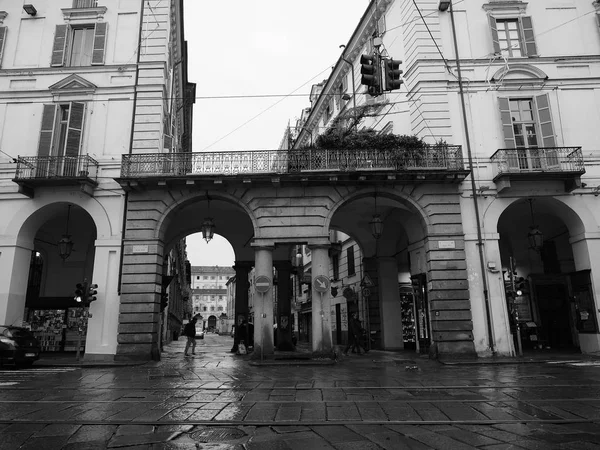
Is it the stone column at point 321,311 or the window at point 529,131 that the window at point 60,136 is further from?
the window at point 529,131

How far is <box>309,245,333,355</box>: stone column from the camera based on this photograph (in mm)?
15938

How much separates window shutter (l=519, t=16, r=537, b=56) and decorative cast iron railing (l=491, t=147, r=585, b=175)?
4.23m

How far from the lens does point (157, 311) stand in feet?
54.5

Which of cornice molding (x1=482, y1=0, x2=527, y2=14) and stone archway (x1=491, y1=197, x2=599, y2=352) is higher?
cornice molding (x1=482, y1=0, x2=527, y2=14)

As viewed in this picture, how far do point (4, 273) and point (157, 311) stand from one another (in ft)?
18.6

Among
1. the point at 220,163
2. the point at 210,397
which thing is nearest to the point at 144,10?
the point at 220,163

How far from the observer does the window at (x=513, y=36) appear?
59.9 ft

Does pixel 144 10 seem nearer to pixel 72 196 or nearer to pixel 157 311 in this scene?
pixel 72 196

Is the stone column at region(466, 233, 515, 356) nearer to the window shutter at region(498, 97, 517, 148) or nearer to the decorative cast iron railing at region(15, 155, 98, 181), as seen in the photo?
the window shutter at region(498, 97, 517, 148)

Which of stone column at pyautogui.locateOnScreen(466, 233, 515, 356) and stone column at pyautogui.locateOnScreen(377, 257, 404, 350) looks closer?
stone column at pyautogui.locateOnScreen(466, 233, 515, 356)

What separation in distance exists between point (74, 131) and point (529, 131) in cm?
1750

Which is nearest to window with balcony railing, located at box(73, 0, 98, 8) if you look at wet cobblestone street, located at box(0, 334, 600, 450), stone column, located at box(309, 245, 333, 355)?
stone column, located at box(309, 245, 333, 355)

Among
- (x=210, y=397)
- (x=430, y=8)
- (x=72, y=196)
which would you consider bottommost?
(x=210, y=397)

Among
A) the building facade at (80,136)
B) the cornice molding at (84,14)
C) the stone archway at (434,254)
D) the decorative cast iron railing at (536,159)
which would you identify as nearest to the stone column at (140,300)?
the building facade at (80,136)
